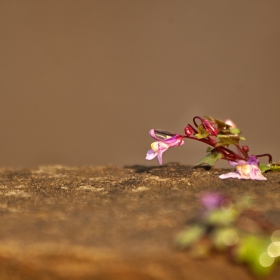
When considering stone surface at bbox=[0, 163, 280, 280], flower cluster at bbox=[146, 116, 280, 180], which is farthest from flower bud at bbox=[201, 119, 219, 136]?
stone surface at bbox=[0, 163, 280, 280]

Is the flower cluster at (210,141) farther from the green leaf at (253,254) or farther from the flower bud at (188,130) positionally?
the green leaf at (253,254)

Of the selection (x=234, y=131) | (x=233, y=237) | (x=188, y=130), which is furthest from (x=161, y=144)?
(x=233, y=237)

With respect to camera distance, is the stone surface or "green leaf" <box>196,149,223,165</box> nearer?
the stone surface

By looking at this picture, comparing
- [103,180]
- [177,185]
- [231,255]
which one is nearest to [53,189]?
[103,180]

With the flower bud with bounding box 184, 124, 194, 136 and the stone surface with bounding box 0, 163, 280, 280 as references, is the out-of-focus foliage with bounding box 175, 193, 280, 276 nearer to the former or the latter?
the stone surface with bounding box 0, 163, 280, 280

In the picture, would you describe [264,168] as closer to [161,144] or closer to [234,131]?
[234,131]
